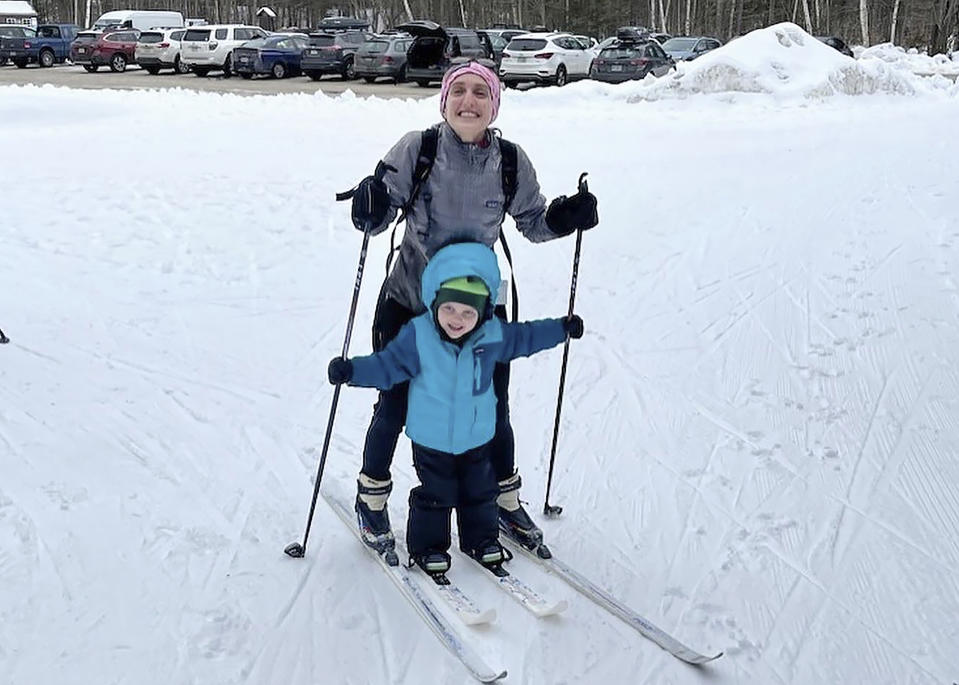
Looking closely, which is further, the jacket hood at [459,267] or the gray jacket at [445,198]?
the gray jacket at [445,198]

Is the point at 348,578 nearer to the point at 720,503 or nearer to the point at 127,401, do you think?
the point at 720,503

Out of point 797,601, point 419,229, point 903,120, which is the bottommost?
point 797,601

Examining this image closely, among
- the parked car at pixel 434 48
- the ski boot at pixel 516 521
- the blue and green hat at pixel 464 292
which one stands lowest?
the ski boot at pixel 516 521

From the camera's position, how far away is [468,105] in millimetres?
3559

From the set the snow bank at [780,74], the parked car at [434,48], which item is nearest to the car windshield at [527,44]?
the snow bank at [780,74]

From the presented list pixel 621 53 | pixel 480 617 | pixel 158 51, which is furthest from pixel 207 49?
pixel 480 617

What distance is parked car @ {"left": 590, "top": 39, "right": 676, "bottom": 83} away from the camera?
76.4 ft

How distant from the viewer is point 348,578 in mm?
3912

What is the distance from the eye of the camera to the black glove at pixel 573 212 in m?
3.80

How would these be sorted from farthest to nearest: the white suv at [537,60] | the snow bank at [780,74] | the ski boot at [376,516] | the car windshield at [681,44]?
the car windshield at [681,44], the white suv at [537,60], the snow bank at [780,74], the ski boot at [376,516]

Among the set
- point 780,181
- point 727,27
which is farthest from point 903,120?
point 727,27

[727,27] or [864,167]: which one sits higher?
[727,27]

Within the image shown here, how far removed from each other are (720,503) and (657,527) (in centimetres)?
41

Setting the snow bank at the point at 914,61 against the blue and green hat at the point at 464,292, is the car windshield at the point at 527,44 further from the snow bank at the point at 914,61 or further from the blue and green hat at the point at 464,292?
the blue and green hat at the point at 464,292
